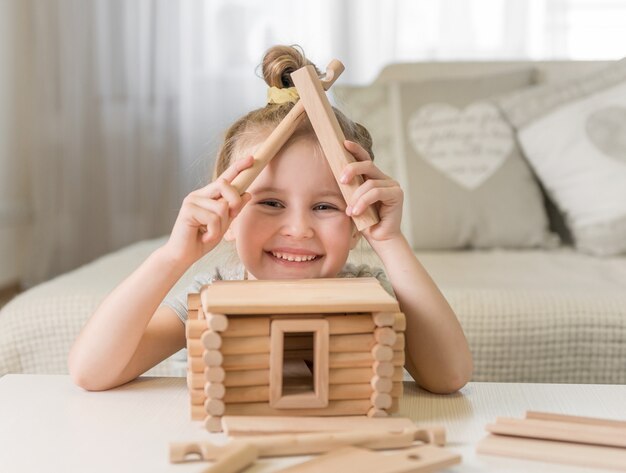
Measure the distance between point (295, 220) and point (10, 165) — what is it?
8.32 feet

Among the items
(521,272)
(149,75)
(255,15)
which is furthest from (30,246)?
(521,272)

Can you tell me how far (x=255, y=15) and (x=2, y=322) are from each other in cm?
195

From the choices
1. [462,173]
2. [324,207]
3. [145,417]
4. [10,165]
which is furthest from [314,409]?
[10,165]

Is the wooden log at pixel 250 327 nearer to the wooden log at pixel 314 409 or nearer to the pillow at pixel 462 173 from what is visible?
the wooden log at pixel 314 409

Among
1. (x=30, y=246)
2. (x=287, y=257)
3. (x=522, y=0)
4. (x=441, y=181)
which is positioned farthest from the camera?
(x=30, y=246)

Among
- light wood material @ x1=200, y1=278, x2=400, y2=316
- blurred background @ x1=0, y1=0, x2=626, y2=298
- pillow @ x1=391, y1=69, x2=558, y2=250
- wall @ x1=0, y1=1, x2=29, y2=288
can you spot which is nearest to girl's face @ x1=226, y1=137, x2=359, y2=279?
light wood material @ x1=200, y1=278, x2=400, y2=316

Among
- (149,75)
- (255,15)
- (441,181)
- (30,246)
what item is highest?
(255,15)

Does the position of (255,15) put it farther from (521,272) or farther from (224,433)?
(224,433)

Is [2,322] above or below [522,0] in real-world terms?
below

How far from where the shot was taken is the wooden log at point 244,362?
0.74 metres

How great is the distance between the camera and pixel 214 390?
0.74 metres

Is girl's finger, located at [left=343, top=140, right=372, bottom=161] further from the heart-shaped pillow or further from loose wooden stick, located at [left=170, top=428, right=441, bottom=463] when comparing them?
the heart-shaped pillow

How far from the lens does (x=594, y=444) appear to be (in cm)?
70

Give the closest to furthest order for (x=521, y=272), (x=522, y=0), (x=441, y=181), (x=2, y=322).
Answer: (x=2, y=322) < (x=521, y=272) < (x=441, y=181) < (x=522, y=0)
